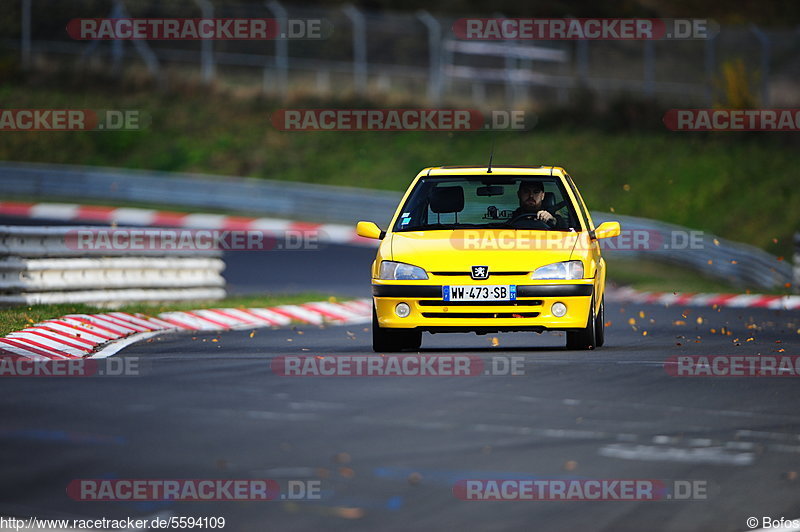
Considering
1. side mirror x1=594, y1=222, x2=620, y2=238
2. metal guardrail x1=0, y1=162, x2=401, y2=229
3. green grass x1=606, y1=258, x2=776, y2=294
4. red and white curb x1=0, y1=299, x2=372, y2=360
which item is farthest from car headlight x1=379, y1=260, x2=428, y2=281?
metal guardrail x1=0, y1=162, x2=401, y2=229

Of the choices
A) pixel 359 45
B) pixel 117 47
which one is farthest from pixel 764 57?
pixel 117 47

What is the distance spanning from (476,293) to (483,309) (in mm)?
138

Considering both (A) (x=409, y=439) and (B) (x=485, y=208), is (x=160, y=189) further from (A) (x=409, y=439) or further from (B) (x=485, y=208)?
(A) (x=409, y=439)

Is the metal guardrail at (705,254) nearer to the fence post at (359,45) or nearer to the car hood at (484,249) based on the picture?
the fence post at (359,45)

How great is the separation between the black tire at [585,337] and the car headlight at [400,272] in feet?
4.73

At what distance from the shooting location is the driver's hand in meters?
13.2

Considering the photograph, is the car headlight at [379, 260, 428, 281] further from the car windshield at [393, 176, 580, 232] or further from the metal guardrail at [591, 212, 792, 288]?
the metal guardrail at [591, 212, 792, 288]

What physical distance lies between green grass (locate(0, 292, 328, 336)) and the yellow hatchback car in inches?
138

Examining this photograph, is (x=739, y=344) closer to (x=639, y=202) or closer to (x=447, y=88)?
(x=639, y=202)

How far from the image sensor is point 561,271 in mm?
12352

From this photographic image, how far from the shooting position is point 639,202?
1469 inches

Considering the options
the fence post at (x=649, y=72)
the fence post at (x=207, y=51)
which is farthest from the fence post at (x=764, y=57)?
the fence post at (x=207, y=51)

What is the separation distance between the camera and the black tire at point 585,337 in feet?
41.5

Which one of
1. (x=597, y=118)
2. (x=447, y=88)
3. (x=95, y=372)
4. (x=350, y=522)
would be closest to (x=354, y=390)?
(x=95, y=372)
